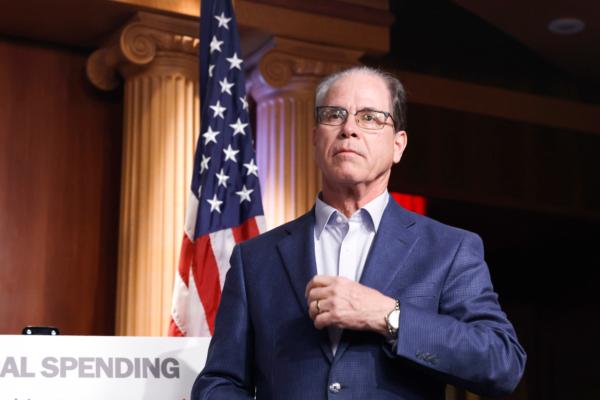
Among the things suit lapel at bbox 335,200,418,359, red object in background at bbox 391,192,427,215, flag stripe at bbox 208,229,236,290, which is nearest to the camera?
suit lapel at bbox 335,200,418,359

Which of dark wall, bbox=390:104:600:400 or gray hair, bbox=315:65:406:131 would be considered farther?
Result: dark wall, bbox=390:104:600:400

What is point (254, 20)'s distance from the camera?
18.2 feet

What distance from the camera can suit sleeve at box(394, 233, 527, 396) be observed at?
80.0 inches

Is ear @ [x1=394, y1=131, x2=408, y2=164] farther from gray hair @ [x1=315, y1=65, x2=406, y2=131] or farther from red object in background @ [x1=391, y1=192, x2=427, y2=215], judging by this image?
red object in background @ [x1=391, y1=192, x2=427, y2=215]

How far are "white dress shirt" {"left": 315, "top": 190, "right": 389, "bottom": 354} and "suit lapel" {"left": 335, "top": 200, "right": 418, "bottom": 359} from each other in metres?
0.03

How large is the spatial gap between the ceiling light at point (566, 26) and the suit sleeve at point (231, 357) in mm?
5351

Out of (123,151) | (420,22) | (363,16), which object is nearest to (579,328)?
(420,22)

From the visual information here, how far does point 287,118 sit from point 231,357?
3.51 metres

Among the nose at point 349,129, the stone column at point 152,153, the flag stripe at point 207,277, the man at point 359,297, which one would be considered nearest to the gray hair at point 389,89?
the man at point 359,297

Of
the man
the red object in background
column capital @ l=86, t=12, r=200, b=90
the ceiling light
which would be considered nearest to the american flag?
column capital @ l=86, t=12, r=200, b=90

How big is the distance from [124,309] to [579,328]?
625 centimetres

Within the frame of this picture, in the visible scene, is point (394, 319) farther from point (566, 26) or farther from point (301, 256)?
point (566, 26)

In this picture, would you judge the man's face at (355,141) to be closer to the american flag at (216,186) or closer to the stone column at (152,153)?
the american flag at (216,186)

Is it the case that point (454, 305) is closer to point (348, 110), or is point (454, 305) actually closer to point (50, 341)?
point (348, 110)
